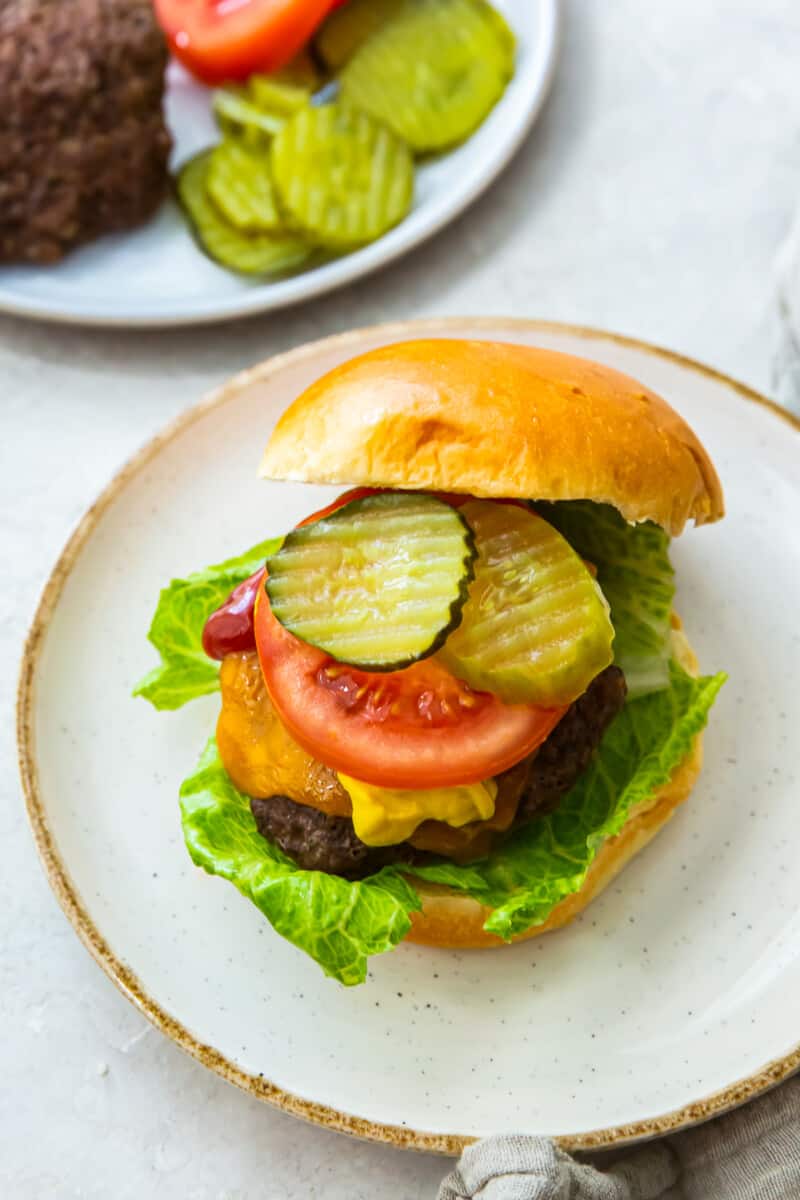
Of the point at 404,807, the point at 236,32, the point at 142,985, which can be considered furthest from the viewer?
the point at 236,32

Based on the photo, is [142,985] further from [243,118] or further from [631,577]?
[243,118]

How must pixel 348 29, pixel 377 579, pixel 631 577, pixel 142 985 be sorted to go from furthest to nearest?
pixel 348 29 → pixel 631 577 → pixel 142 985 → pixel 377 579

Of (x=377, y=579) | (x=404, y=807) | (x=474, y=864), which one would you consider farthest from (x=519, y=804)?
→ (x=377, y=579)

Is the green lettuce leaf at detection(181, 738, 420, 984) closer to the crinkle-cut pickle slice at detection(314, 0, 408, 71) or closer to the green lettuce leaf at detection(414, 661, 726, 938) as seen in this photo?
the green lettuce leaf at detection(414, 661, 726, 938)

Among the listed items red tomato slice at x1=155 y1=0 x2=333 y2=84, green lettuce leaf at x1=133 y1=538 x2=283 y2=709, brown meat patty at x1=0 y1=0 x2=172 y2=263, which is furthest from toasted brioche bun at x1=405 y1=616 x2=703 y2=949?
red tomato slice at x1=155 y1=0 x2=333 y2=84

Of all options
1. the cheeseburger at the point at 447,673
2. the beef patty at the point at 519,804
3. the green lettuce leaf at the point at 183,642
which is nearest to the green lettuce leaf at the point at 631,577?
the cheeseburger at the point at 447,673

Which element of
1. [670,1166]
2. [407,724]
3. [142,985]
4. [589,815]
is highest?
[407,724]
